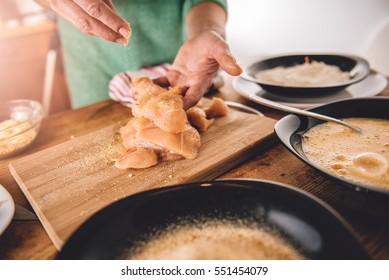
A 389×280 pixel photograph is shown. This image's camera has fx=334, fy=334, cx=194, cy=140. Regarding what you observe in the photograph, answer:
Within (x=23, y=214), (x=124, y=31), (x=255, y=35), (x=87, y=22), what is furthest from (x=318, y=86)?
(x=255, y=35)

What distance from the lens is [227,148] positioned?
1.06 meters

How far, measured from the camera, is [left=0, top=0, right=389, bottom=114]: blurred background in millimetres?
2840

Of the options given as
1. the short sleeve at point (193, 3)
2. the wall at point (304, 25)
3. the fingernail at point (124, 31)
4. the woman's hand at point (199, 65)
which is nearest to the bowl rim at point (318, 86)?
the woman's hand at point (199, 65)

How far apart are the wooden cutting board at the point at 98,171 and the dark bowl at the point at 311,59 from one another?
0.81ft

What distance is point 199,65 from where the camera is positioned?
1272 millimetres

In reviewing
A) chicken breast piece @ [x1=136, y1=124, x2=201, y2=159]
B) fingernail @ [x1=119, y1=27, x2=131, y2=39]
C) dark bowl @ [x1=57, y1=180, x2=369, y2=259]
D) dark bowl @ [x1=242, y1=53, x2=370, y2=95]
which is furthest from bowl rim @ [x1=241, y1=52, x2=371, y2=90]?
dark bowl @ [x1=57, y1=180, x2=369, y2=259]

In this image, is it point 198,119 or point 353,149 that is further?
point 198,119

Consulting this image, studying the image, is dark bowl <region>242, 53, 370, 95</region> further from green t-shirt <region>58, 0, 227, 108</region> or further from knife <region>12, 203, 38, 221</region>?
knife <region>12, 203, 38, 221</region>

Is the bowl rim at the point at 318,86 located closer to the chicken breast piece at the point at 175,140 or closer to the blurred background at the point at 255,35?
the chicken breast piece at the point at 175,140

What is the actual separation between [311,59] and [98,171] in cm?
129

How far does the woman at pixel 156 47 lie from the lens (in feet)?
4.17

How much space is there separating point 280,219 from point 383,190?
21 cm

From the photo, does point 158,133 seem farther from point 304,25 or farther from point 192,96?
point 304,25
